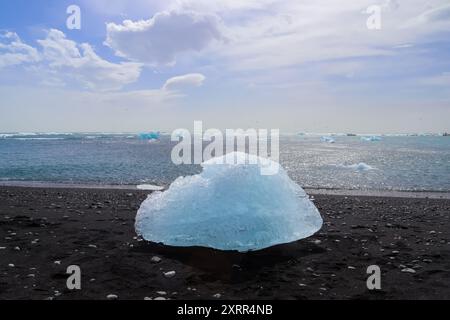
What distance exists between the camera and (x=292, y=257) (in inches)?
296

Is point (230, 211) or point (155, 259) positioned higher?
point (230, 211)

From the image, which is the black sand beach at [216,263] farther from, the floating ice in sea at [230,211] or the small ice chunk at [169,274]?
the floating ice in sea at [230,211]

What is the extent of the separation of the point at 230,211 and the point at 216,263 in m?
1.26

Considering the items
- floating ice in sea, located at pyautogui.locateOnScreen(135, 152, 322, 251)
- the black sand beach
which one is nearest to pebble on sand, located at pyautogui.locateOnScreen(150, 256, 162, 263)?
the black sand beach

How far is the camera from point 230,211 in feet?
26.2

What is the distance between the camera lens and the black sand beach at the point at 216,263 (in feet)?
Result: 19.3

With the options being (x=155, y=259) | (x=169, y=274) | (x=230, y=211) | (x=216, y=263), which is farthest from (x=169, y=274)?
(x=230, y=211)

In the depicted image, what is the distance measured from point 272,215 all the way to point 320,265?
143 centimetres

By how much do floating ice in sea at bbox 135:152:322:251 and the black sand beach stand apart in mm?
283

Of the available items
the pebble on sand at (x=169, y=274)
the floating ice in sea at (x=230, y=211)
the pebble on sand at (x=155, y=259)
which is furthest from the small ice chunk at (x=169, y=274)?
the floating ice in sea at (x=230, y=211)

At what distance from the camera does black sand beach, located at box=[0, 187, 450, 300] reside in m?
5.89

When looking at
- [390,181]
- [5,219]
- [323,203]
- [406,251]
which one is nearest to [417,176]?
[390,181]

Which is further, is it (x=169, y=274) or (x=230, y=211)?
(x=230, y=211)

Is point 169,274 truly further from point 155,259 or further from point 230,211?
point 230,211
